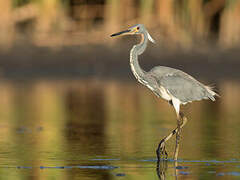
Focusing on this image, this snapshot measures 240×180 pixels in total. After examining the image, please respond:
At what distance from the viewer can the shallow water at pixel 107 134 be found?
8547mm

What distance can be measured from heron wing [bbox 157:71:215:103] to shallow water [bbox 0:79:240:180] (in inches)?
25.4

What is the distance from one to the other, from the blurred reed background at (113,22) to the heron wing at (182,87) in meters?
11.8

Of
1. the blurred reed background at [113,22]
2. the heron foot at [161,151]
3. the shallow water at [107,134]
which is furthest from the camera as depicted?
the blurred reed background at [113,22]

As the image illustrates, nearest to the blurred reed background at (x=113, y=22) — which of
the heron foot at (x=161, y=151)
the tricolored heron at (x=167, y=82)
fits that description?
the tricolored heron at (x=167, y=82)

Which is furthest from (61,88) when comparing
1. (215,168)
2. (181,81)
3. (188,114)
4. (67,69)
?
(215,168)

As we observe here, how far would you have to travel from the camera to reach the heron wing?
9.98 meters

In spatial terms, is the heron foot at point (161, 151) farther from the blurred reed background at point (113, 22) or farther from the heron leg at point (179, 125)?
the blurred reed background at point (113, 22)

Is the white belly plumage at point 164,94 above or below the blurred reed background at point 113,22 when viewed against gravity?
below

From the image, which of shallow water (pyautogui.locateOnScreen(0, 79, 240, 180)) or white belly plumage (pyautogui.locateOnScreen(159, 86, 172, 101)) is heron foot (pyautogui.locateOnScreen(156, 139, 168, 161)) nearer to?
shallow water (pyautogui.locateOnScreen(0, 79, 240, 180))

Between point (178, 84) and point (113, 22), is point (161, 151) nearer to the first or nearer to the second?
point (178, 84)

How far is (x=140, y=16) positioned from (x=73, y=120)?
9163mm

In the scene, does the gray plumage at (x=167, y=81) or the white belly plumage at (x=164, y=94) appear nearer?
the gray plumage at (x=167, y=81)

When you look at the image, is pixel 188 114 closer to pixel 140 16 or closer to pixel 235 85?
pixel 235 85

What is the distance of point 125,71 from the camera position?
22.7 m
